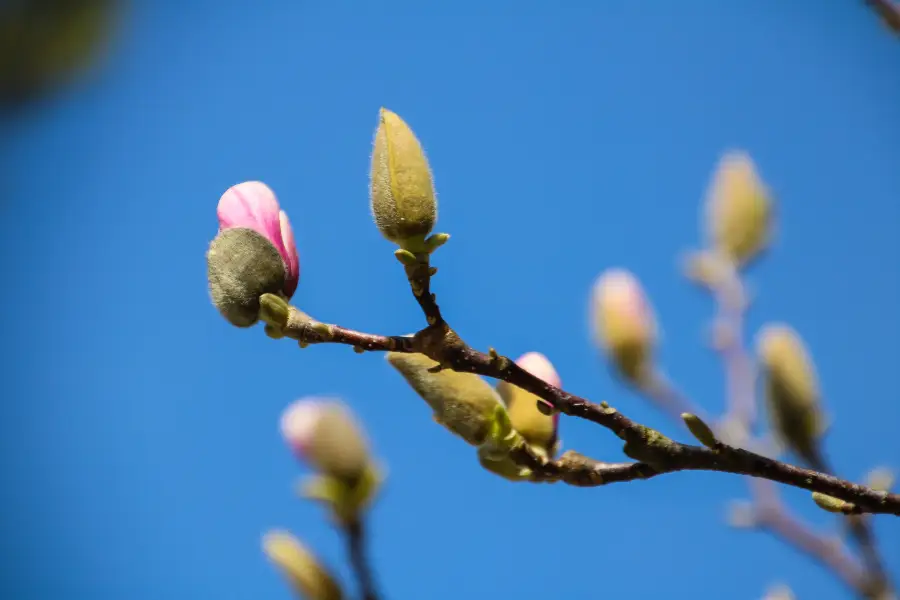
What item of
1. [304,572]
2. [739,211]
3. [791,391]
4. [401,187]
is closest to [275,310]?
[401,187]

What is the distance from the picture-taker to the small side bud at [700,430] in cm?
76

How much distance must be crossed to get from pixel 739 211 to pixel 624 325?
1.65 ft

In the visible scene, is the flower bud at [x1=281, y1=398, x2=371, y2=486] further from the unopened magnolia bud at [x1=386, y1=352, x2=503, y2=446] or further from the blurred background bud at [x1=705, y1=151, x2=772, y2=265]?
the blurred background bud at [x1=705, y1=151, x2=772, y2=265]

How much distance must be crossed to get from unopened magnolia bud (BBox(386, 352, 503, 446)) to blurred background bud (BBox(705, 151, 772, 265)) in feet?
3.78

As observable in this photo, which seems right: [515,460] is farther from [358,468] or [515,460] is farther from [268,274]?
[358,468]

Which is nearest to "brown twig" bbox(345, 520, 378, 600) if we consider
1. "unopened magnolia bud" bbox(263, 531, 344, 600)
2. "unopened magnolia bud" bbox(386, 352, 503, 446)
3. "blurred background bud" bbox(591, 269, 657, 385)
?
"unopened magnolia bud" bbox(263, 531, 344, 600)

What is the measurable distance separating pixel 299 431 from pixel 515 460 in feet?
1.44

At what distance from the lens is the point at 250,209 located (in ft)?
2.84

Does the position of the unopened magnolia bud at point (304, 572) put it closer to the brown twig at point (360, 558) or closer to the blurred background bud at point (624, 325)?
the brown twig at point (360, 558)

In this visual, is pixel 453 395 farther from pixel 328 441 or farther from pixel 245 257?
pixel 328 441

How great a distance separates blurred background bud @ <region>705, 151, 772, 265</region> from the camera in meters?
1.89

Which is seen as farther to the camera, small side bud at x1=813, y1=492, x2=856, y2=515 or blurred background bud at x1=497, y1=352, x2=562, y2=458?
blurred background bud at x1=497, y1=352, x2=562, y2=458

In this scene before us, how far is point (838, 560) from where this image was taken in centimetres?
148

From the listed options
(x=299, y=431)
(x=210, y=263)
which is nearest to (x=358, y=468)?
(x=299, y=431)
